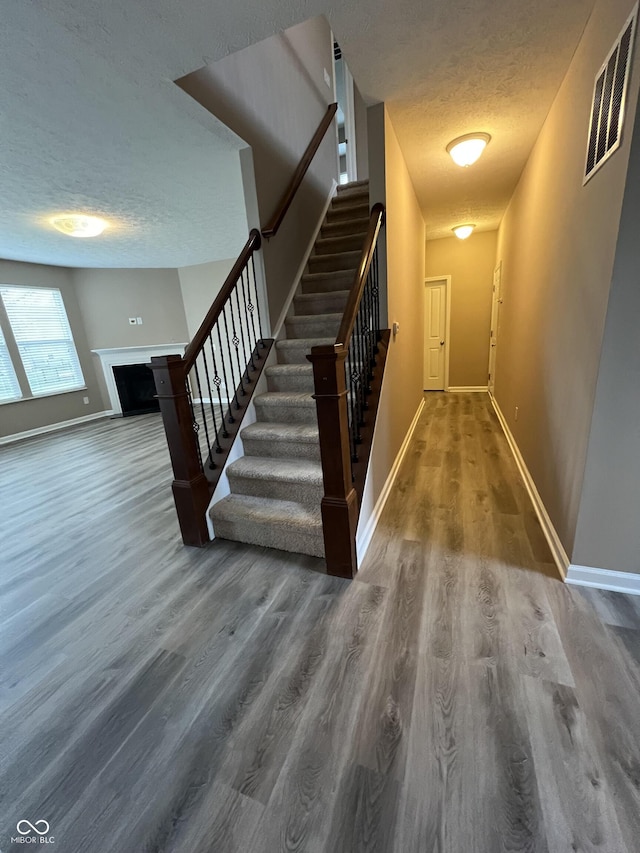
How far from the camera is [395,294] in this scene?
2.85 m

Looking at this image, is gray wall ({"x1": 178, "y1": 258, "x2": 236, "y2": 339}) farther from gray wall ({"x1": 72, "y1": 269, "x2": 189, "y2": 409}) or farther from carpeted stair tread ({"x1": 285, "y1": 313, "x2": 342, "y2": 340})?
carpeted stair tread ({"x1": 285, "y1": 313, "x2": 342, "y2": 340})

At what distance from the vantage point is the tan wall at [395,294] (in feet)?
7.70

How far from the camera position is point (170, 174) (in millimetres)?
2988

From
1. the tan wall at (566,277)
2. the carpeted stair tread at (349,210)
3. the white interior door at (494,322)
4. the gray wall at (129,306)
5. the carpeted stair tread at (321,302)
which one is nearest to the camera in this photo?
the tan wall at (566,277)

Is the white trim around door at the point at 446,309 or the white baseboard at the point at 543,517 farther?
the white trim around door at the point at 446,309

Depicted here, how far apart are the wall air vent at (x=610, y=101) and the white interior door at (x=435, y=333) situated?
4.38 m

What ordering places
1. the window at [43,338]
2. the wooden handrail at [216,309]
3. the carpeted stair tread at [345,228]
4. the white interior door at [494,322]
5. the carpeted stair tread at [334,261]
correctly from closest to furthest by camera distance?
the wooden handrail at [216,309] → the carpeted stair tread at [334,261] → the carpeted stair tread at [345,228] → the white interior door at [494,322] → the window at [43,338]

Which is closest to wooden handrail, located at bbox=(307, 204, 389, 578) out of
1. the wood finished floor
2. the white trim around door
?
the wood finished floor

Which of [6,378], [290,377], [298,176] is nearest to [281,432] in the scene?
[290,377]

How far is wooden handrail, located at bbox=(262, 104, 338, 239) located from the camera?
2887 millimetres

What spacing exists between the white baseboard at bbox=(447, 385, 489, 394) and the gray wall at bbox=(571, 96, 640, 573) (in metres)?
4.68

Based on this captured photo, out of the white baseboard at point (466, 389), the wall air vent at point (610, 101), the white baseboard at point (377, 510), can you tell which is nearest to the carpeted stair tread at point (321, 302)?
the white baseboard at point (377, 510)

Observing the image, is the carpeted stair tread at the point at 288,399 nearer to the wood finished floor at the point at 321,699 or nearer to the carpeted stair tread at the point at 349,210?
the wood finished floor at the point at 321,699

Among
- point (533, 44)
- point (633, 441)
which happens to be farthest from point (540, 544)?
point (533, 44)
